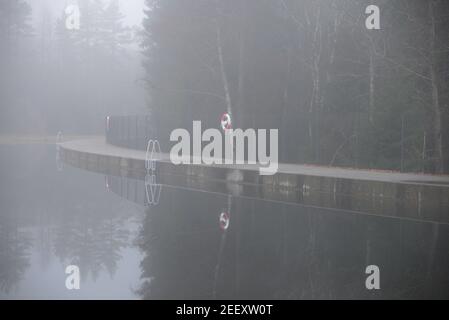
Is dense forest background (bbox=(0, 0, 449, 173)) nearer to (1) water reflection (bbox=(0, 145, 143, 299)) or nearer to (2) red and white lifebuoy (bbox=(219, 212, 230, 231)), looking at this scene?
(2) red and white lifebuoy (bbox=(219, 212, 230, 231))

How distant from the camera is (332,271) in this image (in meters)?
10.9

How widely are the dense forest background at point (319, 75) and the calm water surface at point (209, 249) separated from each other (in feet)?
21.3

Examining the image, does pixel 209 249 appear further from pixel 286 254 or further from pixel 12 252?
pixel 12 252

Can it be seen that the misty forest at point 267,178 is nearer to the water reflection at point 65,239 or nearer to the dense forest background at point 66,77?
the water reflection at point 65,239

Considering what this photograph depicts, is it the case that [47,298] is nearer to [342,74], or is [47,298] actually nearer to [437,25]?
[437,25]

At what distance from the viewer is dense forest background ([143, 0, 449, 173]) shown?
23047 mm

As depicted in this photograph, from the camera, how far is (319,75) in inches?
1150

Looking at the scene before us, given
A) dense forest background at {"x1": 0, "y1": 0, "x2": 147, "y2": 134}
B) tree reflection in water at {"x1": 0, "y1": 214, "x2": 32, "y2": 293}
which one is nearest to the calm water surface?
tree reflection in water at {"x1": 0, "y1": 214, "x2": 32, "y2": 293}

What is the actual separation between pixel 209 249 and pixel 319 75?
17.7 metres

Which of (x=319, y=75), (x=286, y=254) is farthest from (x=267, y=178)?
(x=286, y=254)

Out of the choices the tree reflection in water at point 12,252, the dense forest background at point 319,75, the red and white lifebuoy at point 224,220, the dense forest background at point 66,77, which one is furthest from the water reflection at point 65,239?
the dense forest background at point 66,77

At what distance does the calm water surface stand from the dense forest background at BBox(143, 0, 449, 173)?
21.3 feet
